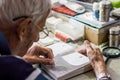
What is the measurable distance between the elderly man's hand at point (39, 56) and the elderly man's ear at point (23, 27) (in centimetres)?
33

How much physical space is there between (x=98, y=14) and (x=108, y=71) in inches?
16.9

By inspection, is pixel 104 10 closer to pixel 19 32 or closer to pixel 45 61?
pixel 45 61

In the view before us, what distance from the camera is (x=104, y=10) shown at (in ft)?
4.83

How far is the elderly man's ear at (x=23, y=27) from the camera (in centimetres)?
92

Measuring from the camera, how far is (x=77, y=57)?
131 centimetres

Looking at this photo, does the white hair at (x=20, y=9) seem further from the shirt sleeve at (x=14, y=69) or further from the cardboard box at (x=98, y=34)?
the cardboard box at (x=98, y=34)

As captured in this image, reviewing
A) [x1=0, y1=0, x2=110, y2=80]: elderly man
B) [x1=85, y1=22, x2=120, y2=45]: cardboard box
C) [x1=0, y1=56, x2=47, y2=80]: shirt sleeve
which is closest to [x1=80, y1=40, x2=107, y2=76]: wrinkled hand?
[x1=85, y1=22, x2=120, y2=45]: cardboard box

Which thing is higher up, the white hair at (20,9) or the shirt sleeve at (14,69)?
the white hair at (20,9)

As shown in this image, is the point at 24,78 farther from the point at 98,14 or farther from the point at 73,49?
the point at 98,14

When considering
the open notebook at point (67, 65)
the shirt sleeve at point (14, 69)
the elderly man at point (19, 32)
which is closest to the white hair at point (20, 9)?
the elderly man at point (19, 32)

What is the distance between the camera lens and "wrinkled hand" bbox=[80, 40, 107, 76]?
1.20 m

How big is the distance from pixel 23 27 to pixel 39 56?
423 millimetres

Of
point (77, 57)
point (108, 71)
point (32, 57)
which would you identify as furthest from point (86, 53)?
point (32, 57)

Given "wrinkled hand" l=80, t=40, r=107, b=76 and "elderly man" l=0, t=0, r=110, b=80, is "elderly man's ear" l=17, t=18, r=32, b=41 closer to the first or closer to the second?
"elderly man" l=0, t=0, r=110, b=80
